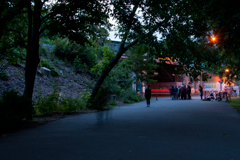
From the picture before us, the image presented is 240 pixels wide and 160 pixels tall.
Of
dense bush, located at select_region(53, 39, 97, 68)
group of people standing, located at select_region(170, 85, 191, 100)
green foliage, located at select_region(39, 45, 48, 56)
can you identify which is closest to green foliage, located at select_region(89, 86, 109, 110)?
dense bush, located at select_region(53, 39, 97, 68)

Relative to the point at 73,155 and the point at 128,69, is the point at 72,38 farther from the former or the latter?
the point at 128,69

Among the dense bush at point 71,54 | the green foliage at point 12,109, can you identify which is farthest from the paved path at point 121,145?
the dense bush at point 71,54

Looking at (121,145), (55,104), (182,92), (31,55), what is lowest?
(121,145)

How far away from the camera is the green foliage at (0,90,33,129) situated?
22.7ft

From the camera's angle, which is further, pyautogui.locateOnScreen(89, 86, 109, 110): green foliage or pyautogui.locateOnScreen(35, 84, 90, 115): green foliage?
pyautogui.locateOnScreen(89, 86, 109, 110): green foliage

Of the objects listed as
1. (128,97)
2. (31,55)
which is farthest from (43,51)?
(31,55)

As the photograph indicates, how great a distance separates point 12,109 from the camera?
729 cm

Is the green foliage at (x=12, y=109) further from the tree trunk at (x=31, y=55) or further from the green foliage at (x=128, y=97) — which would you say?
the green foliage at (x=128, y=97)

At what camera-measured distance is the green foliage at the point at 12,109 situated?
22.7ft

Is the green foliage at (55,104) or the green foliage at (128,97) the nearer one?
the green foliage at (55,104)

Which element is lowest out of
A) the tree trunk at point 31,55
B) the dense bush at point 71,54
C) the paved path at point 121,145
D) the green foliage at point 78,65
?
the paved path at point 121,145

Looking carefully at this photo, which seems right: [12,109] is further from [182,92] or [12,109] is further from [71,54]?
[182,92]

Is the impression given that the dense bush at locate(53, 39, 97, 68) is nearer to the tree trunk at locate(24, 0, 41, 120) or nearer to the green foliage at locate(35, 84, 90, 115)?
the green foliage at locate(35, 84, 90, 115)

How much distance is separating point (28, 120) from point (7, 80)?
285 inches
